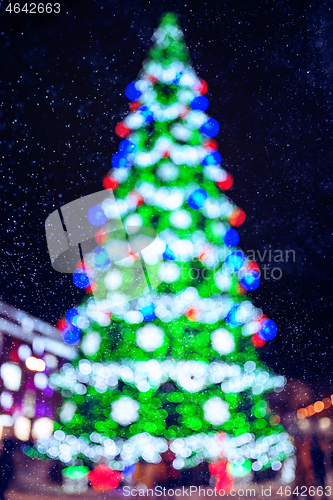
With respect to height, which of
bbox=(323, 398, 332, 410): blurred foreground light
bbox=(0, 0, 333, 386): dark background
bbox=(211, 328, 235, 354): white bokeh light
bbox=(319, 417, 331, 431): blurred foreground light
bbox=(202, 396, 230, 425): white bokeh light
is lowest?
bbox=(319, 417, 331, 431): blurred foreground light

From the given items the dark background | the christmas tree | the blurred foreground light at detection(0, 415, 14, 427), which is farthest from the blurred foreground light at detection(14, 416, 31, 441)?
the christmas tree

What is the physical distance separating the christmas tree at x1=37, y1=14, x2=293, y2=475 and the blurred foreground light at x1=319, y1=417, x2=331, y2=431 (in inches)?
75.4

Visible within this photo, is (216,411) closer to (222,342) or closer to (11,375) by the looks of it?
(222,342)

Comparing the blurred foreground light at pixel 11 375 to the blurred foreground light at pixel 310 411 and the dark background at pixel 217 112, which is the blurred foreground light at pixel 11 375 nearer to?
the dark background at pixel 217 112

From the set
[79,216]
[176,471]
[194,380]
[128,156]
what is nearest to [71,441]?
[176,471]

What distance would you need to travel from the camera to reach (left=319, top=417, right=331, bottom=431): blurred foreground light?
9.76 feet

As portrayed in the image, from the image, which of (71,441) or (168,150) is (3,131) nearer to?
(168,150)

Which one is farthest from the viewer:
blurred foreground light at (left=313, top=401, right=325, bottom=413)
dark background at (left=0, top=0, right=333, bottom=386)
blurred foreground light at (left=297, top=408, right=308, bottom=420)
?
blurred foreground light at (left=313, top=401, right=325, bottom=413)

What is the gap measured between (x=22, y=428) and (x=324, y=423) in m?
3.02

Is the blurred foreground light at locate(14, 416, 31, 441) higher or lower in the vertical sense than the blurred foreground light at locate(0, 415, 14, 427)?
lower

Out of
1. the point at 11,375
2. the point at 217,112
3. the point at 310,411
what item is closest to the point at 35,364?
the point at 11,375

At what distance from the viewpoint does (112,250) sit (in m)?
1.51

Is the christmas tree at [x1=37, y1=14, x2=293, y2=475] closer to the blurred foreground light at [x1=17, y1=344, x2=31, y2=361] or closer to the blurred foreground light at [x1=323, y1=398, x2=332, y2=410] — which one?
the blurred foreground light at [x1=323, y1=398, x2=332, y2=410]

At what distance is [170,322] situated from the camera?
143cm
